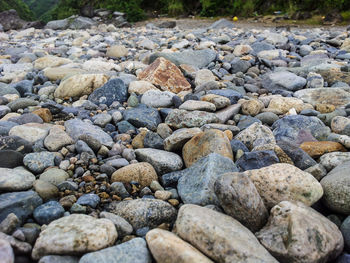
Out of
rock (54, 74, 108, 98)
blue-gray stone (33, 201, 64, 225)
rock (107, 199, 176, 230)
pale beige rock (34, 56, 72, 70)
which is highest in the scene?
pale beige rock (34, 56, 72, 70)

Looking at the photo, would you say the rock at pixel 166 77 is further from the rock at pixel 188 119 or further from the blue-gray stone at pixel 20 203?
the blue-gray stone at pixel 20 203

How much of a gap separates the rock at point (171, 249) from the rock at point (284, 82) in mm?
3246

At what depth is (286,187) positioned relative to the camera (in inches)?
76.2

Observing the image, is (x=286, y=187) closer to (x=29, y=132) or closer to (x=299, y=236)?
(x=299, y=236)

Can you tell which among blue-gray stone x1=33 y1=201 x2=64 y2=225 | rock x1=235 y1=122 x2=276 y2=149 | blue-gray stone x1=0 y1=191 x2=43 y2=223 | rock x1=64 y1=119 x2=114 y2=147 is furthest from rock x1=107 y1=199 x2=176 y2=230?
rock x1=235 y1=122 x2=276 y2=149

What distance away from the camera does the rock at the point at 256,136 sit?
9.00ft

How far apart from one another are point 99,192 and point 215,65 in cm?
374

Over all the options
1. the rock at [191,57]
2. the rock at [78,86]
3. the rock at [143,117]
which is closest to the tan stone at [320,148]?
the rock at [143,117]

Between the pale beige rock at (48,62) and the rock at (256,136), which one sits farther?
the pale beige rock at (48,62)

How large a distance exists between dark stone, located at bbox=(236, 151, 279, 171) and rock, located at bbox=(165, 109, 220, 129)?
0.83 m

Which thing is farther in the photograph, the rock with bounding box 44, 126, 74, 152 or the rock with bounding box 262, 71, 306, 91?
the rock with bounding box 262, 71, 306, 91

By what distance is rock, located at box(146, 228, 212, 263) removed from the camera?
150 cm

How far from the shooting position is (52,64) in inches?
214

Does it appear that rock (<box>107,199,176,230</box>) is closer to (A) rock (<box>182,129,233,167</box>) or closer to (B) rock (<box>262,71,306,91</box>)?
(A) rock (<box>182,129,233,167</box>)
